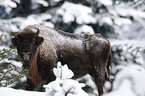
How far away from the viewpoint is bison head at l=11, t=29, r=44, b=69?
3.32 ft

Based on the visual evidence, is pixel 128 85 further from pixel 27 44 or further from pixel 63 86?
pixel 27 44

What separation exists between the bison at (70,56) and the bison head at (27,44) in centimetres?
3

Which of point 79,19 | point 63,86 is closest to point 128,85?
point 63,86

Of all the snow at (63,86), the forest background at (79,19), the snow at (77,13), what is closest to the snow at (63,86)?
the snow at (63,86)

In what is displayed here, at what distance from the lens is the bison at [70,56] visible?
117 centimetres

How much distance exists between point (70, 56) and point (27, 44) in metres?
0.33

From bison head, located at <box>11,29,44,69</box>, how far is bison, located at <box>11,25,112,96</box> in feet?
0.09

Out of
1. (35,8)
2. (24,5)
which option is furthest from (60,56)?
(24,5)

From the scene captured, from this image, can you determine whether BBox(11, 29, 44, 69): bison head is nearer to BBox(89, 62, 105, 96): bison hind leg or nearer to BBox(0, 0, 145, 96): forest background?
BBox(89, 62, 105, 96): bison hind leg

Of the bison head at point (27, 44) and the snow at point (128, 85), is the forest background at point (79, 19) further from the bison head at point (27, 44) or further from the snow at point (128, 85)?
the snow at point (128, 85)

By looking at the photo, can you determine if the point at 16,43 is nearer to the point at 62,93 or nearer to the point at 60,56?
the point at 60,56

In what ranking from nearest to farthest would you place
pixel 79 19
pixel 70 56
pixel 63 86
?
pixel 63 86
pixel 70 56
pixel 79 19

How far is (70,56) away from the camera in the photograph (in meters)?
1.23

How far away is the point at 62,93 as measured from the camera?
0.73m
